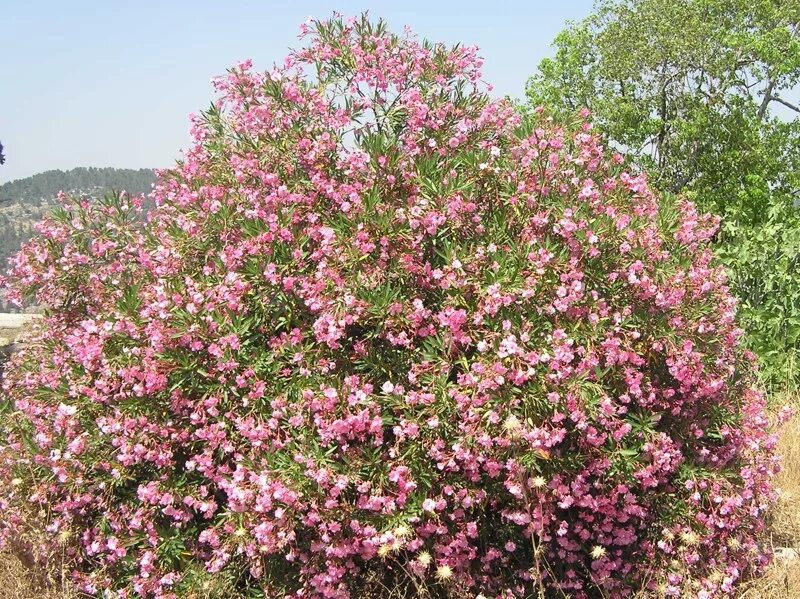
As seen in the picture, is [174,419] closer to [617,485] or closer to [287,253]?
[287,253]

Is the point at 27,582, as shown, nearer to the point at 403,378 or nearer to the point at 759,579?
the point at 403,378

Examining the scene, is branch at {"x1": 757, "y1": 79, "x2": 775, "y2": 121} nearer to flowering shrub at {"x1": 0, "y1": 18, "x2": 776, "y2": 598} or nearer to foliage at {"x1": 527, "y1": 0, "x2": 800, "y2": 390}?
foliage at {"x1": 527, "y1": 0, "x2": 800, "y2": 390}

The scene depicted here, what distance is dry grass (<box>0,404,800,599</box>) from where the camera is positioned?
5535 mm

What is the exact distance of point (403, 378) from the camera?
524 cm

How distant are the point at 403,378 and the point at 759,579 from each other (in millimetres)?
3245

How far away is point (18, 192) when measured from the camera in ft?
516

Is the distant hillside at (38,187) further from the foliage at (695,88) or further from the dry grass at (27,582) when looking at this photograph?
the dry grass at (27,582)

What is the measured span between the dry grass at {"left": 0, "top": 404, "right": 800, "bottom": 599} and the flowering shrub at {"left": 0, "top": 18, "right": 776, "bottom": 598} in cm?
17

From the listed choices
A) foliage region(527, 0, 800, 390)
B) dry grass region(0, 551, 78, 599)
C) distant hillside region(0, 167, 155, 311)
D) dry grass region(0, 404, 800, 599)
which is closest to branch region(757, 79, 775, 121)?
Answer: foliage region(527, 0, 800, 390)

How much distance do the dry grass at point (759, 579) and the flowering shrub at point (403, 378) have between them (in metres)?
0.17

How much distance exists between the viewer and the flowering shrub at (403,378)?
4949 mm

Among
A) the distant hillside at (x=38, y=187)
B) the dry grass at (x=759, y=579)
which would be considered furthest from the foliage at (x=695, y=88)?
the distant hillside at (x=38, y=187)

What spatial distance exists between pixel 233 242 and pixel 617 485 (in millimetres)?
3219

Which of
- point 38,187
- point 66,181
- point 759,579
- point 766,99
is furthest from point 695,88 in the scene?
point 38,187
